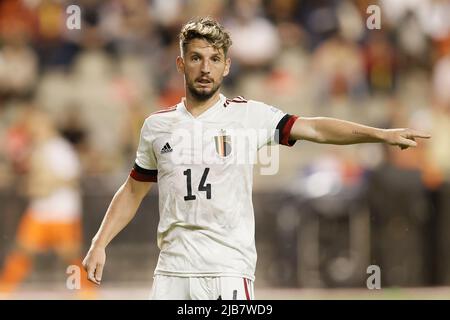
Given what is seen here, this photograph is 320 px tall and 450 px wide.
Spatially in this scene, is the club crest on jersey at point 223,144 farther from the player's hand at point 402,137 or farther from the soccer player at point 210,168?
the player's hand at point 402,137

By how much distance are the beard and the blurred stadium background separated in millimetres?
6198

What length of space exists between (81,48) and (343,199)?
483 centimetres

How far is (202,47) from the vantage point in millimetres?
5941

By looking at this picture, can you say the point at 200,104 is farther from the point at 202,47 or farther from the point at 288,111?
the point at 288,111

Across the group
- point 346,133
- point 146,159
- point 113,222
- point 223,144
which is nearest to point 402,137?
point 346,133

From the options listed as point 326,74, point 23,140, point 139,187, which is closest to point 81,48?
point 23,140

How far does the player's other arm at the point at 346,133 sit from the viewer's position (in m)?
5.70

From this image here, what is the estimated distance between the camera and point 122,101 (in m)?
15.1

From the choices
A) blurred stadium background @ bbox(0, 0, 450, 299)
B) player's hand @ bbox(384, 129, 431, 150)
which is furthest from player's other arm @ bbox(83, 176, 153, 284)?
blurred stadium background @ bbox(0, 0, 450, 299)

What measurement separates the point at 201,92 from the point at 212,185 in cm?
Answer: 52

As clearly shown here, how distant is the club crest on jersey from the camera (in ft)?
19.4

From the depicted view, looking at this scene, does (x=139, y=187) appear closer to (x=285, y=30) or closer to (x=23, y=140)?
(x=23, y=140)

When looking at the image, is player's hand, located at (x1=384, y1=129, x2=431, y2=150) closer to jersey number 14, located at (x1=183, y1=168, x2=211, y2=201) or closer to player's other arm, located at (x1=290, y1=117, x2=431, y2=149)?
player's other arm, located at (x1=290, y1=117, x2=431, y2=149)

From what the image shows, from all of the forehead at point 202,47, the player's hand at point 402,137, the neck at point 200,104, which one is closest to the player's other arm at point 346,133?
the player's hand at point 402,137
